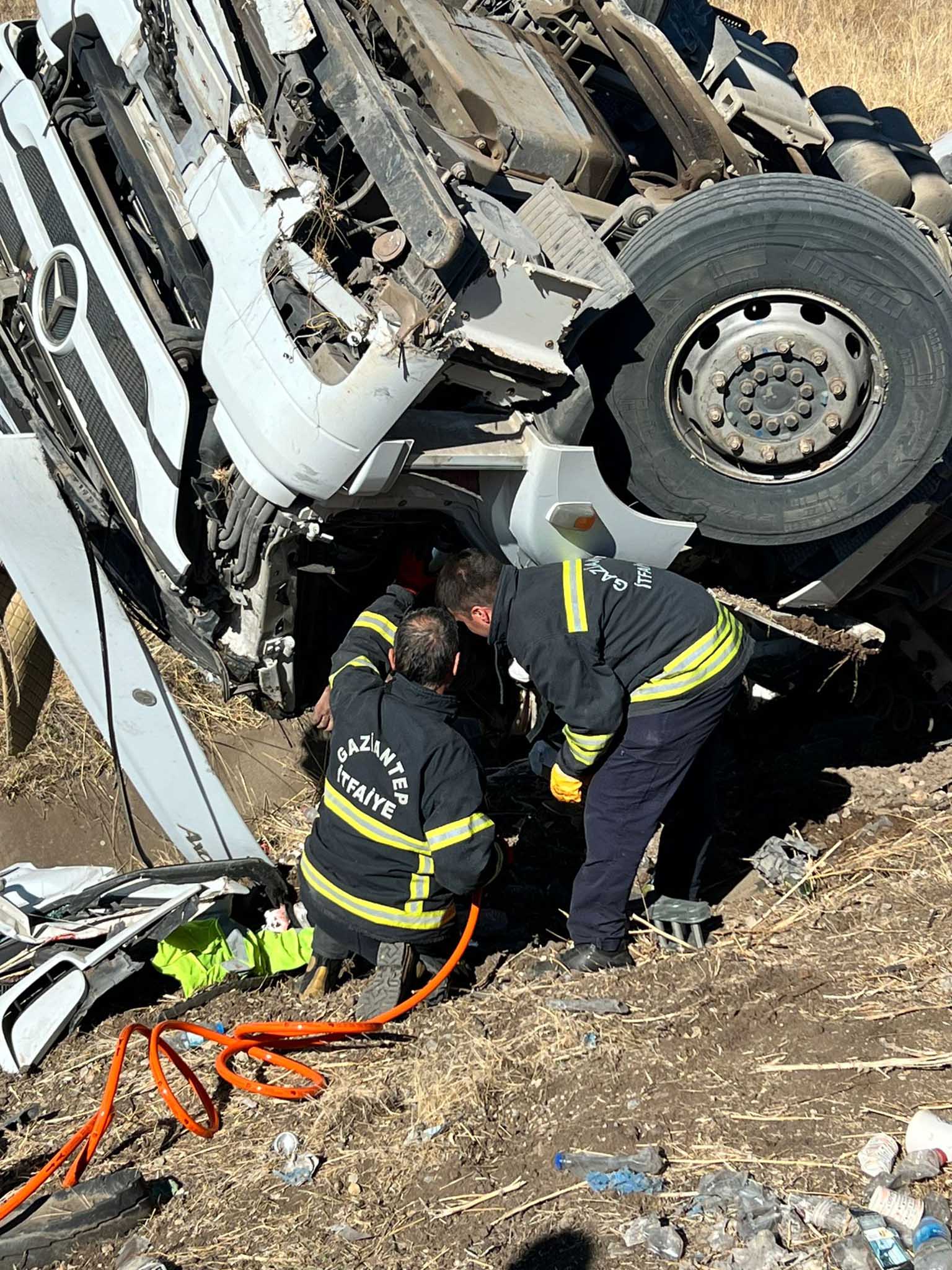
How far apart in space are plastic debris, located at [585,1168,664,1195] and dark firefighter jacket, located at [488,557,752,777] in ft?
4.15

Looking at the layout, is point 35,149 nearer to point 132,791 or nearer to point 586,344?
point 586,344

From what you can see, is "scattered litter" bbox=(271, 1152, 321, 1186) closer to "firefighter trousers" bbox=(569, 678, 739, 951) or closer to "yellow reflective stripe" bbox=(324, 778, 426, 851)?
"yellow reflective stripe" bbox=(324, 778, 426, 851)

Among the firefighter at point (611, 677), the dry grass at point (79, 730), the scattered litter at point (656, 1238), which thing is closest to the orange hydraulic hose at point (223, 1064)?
the firefighter at point (611, 677)

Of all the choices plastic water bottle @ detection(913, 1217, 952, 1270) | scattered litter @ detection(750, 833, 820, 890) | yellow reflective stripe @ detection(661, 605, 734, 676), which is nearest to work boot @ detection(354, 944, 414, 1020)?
yellow reflective stripe @ detection(661, 605, 734, 676)

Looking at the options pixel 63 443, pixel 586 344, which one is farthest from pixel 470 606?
pixel 63 443

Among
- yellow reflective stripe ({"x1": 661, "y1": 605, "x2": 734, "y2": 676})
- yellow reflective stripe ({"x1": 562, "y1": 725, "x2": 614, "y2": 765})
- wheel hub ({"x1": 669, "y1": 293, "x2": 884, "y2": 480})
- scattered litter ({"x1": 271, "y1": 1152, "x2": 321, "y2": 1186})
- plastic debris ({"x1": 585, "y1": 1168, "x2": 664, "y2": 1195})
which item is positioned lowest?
plastic debris ({"x1": 585, "y1": 1168, "x2": 664, "y2": 1195})

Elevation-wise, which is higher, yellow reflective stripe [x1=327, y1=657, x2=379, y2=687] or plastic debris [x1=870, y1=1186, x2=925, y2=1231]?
yellow reflective stripe [x1=327, y1=657, x2=379, y2=687]

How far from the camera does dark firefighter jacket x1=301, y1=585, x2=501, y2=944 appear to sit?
349 centimetres

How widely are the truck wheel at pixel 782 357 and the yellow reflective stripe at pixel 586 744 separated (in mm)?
750

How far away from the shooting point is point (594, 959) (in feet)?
12.7

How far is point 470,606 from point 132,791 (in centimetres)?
303

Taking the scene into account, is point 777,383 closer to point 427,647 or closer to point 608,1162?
point 427,647

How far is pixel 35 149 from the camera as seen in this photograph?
12.6 feet

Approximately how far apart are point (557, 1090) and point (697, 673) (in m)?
1.28
